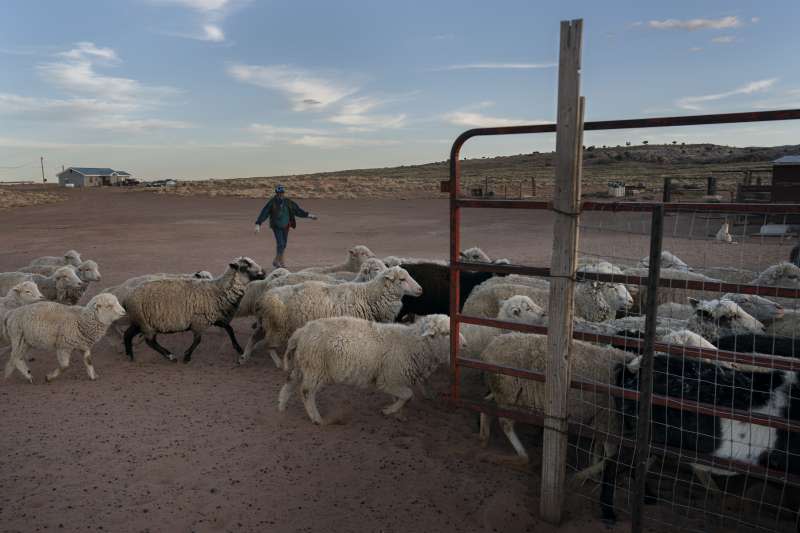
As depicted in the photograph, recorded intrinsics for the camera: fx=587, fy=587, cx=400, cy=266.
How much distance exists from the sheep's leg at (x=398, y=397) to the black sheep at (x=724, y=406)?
2.41 metres

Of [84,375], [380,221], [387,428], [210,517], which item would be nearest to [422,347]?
[387,428]

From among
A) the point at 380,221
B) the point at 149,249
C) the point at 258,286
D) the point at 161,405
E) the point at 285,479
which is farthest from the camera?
the point at 380,221

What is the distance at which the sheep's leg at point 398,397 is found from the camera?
6203 millimetres

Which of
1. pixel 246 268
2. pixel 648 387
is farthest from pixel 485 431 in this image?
pixel 246 268

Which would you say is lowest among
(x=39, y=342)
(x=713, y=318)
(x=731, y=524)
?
(x=731, y=524)

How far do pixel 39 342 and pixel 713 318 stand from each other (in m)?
7.79

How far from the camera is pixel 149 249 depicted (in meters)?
20.3

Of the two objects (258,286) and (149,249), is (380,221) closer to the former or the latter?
Answer: (149,249)

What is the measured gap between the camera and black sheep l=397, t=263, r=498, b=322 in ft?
29.7

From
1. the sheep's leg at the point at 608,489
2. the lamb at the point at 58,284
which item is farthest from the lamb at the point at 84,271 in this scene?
the sheep's leg at the point at 608,489

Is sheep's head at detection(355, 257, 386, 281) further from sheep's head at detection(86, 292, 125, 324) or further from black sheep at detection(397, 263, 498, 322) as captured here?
sheep's head at detection(86, 292, 125, 324)

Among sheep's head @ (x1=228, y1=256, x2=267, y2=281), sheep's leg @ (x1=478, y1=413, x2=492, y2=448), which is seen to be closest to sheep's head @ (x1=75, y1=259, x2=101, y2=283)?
sheep's head @ (x1=228, y1=256, x2=267, y2=281)

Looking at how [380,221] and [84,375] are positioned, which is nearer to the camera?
[84,375]

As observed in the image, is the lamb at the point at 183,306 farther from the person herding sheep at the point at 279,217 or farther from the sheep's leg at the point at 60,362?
the person herding sheep at the point at 279,217
